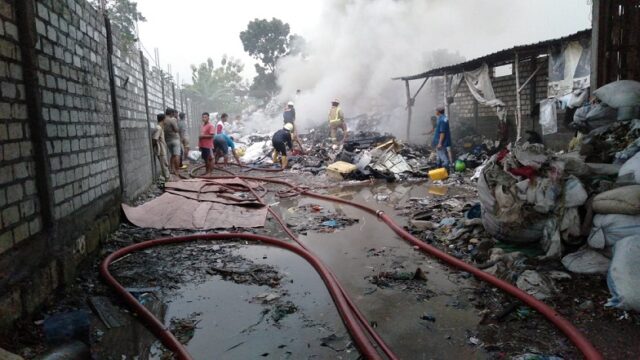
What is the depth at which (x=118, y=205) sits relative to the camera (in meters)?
5.34

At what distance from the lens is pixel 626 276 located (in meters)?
2.86

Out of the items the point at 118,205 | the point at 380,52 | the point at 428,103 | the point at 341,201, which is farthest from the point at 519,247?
the point at 380,52

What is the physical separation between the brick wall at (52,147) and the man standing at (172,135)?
3.59m

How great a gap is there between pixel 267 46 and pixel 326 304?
31755 millimetres

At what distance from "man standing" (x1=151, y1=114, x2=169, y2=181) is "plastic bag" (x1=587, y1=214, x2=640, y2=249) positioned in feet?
25.8

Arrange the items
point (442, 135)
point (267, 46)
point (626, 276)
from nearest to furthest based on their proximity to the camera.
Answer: point (626, 276) → point (442, 135) → point (267, 46)

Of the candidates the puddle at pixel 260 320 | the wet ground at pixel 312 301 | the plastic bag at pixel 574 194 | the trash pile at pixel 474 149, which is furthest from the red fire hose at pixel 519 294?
the trash pile at pixel 474 149

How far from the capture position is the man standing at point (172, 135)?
30.1ft

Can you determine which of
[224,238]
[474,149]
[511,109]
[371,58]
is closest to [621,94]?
[224,238]

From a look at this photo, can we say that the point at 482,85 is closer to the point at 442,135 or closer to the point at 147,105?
the point at 442,135

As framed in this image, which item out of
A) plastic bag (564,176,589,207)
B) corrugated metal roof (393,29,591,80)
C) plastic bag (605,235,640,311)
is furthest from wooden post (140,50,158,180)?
corrugated metal roof (393,29,591,80)

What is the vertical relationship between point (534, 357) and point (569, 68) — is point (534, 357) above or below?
below

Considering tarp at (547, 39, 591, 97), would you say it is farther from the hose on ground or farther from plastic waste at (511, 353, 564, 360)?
plastic waste at (511, 353, 564, 360)

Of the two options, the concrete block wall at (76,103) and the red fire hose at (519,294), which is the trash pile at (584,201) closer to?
the red fire hose at (519,294)
